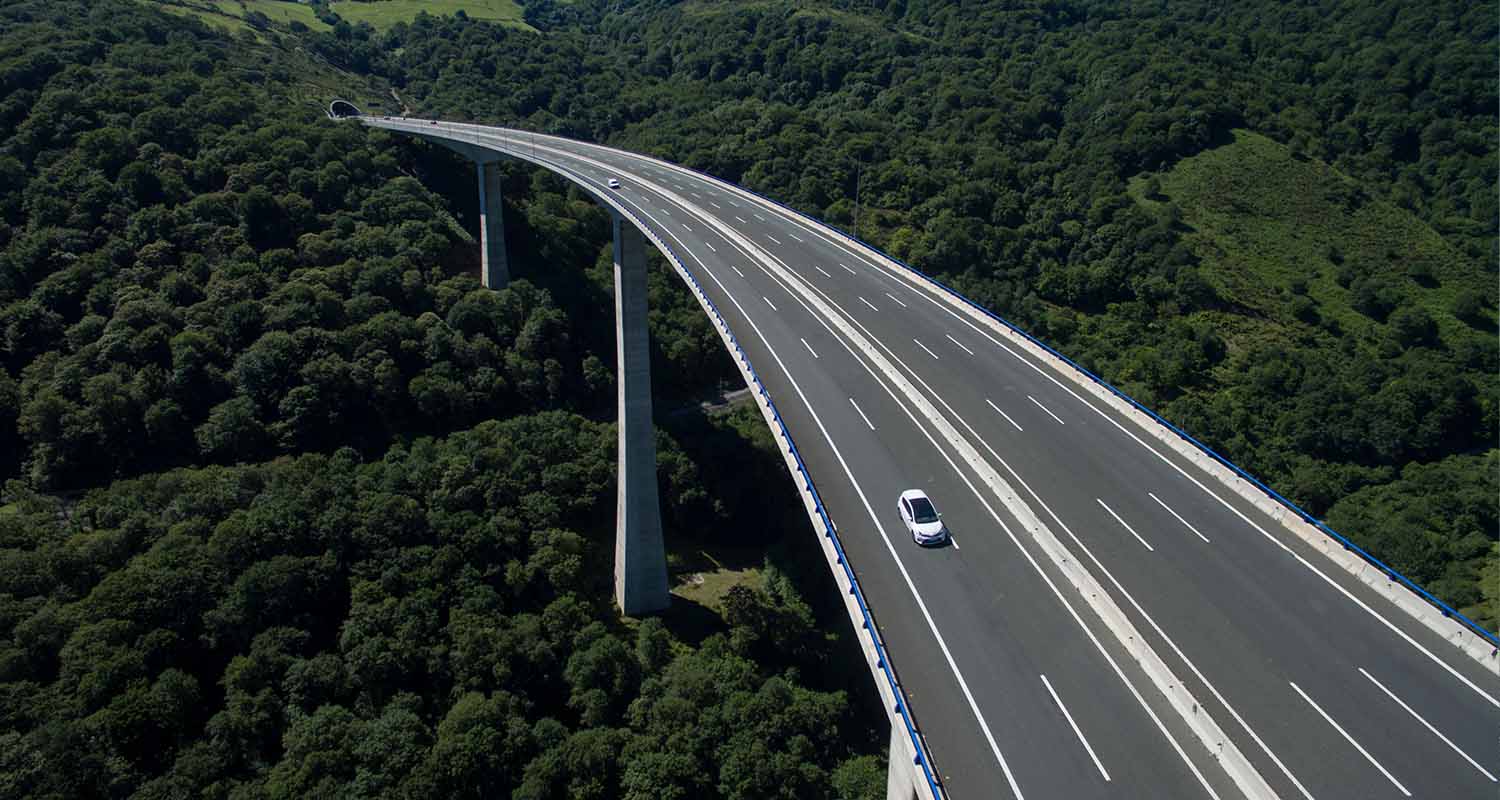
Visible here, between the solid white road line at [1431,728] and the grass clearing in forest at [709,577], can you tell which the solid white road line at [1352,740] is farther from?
the grass clearing in forest at [709,577]

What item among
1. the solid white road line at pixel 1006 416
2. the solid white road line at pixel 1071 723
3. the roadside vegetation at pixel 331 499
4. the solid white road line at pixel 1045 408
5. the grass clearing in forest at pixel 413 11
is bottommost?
the roadside vegetation at pixel 331 499

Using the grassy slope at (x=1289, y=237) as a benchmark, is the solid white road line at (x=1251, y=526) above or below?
below

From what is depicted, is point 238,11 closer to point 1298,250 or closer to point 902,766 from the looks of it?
point 1298,250

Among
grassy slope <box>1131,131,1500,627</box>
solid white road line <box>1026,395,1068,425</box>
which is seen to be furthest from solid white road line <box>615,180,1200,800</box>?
grassy slope <box>1131,131,1500,627</box>

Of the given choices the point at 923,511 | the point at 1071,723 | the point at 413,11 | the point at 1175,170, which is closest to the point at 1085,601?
the point at 1071,723

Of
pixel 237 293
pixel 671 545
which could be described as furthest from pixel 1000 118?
pixel 237 293

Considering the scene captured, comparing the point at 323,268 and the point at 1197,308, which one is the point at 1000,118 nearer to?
the point at 1197,308

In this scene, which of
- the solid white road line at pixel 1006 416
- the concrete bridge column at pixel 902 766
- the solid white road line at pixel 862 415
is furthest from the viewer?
the solid white road line at pixel 862 415

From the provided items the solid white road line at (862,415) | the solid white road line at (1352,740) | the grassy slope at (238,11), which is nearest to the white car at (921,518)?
the solid white road line at (862,415)
